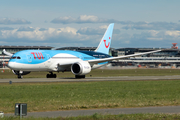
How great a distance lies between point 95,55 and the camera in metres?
57.4

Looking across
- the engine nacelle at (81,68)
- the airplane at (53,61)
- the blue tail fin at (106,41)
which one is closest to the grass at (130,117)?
the airplane at (53,61)

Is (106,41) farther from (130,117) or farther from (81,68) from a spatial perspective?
(130,117)

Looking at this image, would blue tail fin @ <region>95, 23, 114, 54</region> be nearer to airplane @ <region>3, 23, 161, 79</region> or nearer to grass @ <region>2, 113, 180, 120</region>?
airplane @ <region>3, 23, 161, 79</region>

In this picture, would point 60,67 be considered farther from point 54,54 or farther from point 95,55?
point 95,55

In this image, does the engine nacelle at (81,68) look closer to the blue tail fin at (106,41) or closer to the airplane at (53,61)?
the airplane at (53,61)

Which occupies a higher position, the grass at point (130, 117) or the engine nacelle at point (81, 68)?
the engine nacelle at point (81, 68)

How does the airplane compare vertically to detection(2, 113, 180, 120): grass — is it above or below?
above

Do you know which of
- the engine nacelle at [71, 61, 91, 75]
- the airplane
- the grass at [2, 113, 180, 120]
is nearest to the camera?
A: the grass at [2, 113, 180, 120]

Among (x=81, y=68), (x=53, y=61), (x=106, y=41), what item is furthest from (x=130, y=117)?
(x=106, y=41)

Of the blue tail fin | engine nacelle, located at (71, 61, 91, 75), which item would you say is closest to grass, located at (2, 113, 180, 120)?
engine nacelle, located at (71, 61, 91, 75)

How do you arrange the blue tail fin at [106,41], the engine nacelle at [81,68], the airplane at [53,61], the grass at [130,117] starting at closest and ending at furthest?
the grass at [130,117] → the airplane at [53,61] → the engine nacelle at [81,68] → the blue tail fin at [106,41]

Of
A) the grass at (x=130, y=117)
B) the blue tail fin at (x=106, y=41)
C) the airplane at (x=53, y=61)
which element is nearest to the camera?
the grass at (x=130, y=117)

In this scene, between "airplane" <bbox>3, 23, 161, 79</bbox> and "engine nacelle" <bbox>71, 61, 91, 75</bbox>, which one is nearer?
"airplane" <bbox>3, 23, 161, 79</bbox>

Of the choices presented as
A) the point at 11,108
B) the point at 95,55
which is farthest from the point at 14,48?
the point at 11,108
